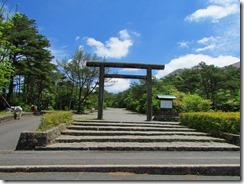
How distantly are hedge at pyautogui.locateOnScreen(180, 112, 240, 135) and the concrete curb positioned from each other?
191 inches

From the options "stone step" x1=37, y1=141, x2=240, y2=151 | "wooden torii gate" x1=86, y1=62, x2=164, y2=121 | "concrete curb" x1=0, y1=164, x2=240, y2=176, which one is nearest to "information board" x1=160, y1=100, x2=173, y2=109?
"wooden torii gate" x1=86, y1=62, x2=164, y2=121

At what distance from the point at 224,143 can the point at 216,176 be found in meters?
4.47

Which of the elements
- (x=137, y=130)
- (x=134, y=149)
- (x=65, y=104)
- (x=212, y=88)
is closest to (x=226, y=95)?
(x=212, y=88)

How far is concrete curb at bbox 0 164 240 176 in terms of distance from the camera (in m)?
6.46

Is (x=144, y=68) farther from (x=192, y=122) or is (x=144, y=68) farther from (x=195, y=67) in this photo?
(x=195, y=67)

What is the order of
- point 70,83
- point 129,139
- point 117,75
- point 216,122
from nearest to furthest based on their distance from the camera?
1. point 129,139
2. point 216,122
3. point 117,75
4. point 70,83

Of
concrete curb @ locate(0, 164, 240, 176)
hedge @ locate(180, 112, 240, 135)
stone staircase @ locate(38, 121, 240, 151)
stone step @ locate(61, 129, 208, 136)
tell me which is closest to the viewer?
concrete curb @ locate(0, 164, 240, 176)

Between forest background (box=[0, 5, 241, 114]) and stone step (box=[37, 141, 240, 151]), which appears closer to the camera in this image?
stone step (box=[37, 141, 240, 151])

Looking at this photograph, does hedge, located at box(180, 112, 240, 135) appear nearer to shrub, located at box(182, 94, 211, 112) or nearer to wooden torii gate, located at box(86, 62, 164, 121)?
wooden torii gate, located at box(86, 62, 164, 121)

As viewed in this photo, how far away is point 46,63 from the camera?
3291cm

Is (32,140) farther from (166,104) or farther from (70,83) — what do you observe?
(70,83)

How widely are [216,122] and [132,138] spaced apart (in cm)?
384

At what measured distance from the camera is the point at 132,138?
34.7 feet

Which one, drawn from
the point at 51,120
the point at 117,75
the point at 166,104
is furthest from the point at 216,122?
the point at 166,104
